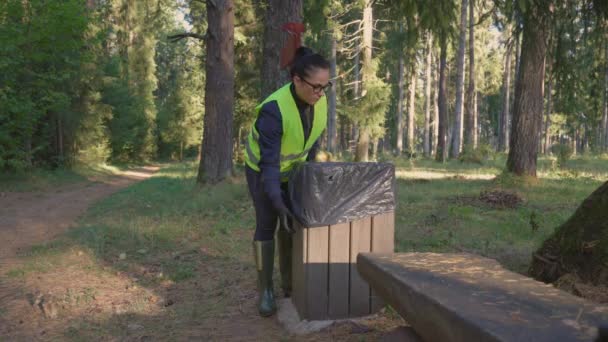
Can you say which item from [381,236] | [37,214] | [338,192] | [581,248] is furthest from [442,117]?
[338,192]

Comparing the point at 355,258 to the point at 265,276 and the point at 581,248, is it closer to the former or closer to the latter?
the point at 265,276

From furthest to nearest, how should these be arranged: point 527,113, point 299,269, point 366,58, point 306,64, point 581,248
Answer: point 366,58 → point 527,113 → point 299,269 → point 581,248 → point 306,64

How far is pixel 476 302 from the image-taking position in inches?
74.8

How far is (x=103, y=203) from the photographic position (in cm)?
1097

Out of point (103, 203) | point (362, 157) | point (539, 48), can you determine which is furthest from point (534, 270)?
point (362, 157)

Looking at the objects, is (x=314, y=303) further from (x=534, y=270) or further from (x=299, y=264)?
(x=534, y=270)

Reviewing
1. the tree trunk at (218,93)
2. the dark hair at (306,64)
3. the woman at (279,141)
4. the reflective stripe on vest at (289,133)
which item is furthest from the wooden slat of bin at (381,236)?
the tree trunk at (218,93)

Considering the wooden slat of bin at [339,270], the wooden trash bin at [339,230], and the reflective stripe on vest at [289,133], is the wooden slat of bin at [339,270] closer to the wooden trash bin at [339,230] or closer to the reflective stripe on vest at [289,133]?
the wooden trash bin at [339,230]

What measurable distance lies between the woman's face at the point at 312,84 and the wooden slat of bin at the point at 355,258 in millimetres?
960

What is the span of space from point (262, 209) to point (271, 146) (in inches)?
23.9

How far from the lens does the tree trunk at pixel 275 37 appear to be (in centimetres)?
838

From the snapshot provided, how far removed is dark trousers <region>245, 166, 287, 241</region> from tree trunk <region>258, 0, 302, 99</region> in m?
5.37

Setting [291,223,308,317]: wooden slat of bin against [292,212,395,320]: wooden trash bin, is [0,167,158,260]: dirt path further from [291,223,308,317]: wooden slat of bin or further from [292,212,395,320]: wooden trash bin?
[292,212,395,320]: wooden trash bin

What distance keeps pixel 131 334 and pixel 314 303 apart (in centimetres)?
139
